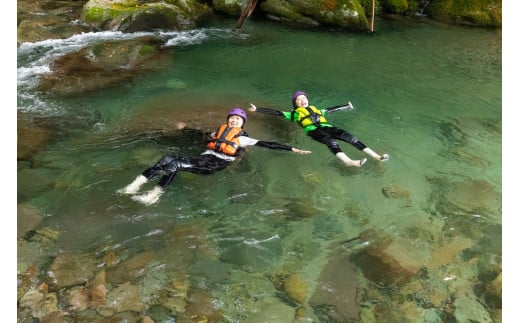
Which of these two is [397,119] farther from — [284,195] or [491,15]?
[491,15]

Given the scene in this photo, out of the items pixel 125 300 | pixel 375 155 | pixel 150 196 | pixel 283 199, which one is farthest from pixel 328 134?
pixel 125 300

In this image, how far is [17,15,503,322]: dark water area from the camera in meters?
5.90

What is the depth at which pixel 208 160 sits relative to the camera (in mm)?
8125

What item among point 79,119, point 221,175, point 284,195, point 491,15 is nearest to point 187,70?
point 79,119

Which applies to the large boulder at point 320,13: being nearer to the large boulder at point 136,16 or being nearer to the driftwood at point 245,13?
the driftwood at point 245,13

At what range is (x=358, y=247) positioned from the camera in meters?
6.77

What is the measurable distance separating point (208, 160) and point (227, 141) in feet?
1.90

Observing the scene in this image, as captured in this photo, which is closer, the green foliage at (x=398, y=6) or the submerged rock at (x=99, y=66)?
the submerged rock at (x=99, y=66)

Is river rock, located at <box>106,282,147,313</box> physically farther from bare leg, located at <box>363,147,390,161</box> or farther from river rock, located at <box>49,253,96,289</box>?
bare leg, located at <box>363,147,390,161</box>

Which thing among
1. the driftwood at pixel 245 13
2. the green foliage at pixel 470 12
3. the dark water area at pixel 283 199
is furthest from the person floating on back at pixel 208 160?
the green foliage at pixel 470 12

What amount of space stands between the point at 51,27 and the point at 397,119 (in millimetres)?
14905

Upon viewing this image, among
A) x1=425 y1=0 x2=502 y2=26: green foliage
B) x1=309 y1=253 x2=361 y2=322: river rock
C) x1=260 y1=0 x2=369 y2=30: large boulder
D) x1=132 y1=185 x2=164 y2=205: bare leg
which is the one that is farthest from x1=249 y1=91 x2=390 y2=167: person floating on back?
x1=425 y1=0 x2=502 y2=26: green foliage

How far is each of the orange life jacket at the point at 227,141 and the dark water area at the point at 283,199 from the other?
0.57 meters

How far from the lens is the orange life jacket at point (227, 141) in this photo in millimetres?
8203
